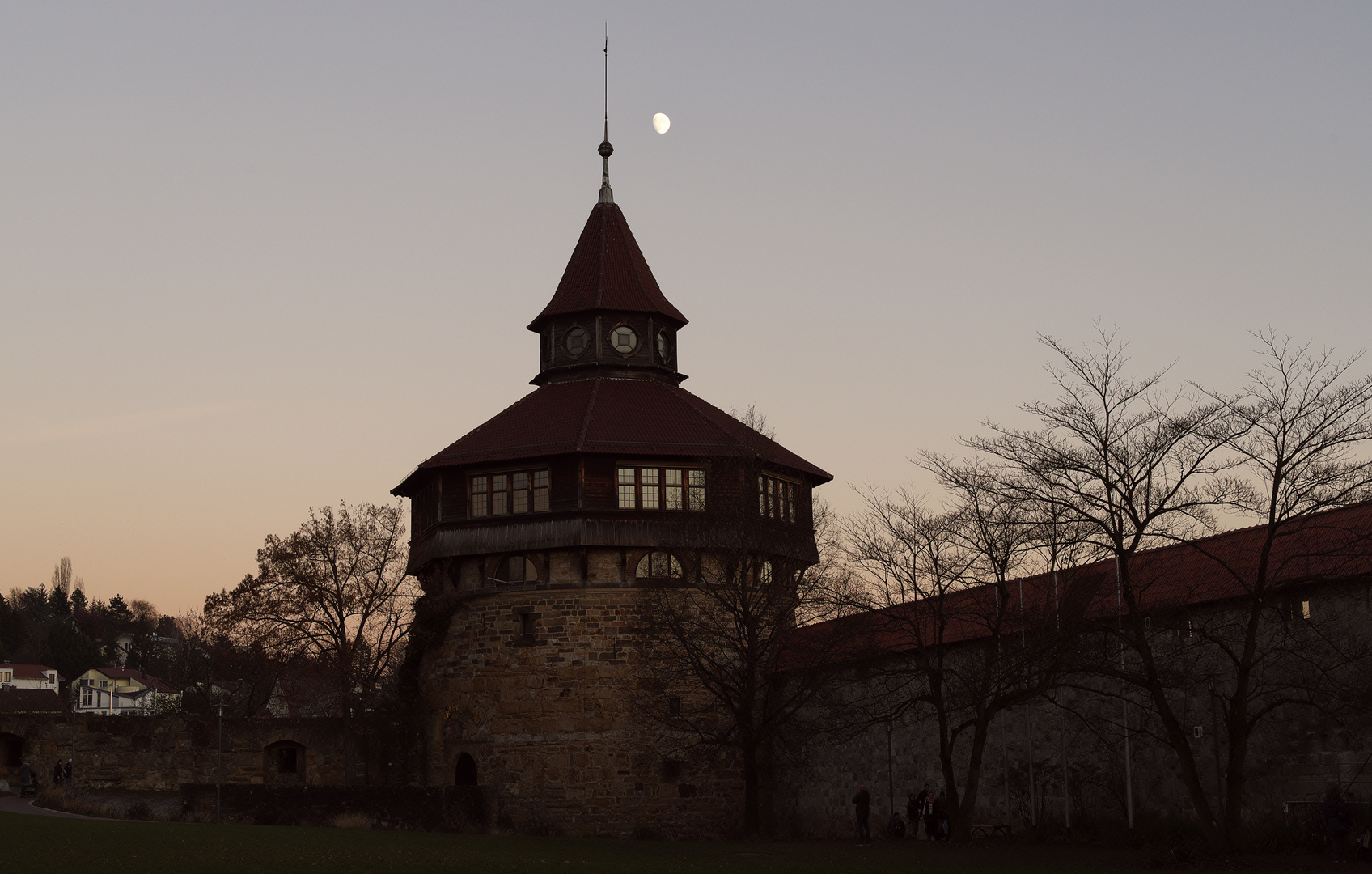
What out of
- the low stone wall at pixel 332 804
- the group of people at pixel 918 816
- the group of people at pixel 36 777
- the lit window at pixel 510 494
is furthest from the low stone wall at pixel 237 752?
the group of people at pixel 918 816

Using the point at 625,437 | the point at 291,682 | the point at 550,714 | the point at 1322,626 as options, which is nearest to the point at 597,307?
the point at 625,437

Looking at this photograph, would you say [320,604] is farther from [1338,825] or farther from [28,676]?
[28,676]

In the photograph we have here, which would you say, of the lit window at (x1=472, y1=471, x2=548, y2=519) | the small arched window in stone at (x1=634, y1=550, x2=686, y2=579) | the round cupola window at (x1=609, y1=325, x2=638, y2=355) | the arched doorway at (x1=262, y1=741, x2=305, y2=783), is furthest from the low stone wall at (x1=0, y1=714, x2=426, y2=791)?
the round cupola window at (x1=609, y1=325, x2=638, y2=355)

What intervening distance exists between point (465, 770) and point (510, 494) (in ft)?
25.5

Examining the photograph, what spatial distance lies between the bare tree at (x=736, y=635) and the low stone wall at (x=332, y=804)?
5.87 meters

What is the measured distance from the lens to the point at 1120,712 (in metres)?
30.0

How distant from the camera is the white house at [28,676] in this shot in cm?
12156

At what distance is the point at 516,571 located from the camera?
134 feet

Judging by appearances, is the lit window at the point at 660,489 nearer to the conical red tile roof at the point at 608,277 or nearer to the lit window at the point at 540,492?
the lit window at the point at 540,492

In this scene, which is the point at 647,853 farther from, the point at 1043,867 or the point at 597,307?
the point at 597,307

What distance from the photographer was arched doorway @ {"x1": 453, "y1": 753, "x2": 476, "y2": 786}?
40594 mm

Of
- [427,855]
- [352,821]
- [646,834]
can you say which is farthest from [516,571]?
[427,855]

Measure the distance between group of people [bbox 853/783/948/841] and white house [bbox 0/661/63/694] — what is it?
336ft

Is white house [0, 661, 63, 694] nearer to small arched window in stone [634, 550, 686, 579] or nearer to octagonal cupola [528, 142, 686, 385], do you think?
octagonal cupola [528, 142, 686, 385]
